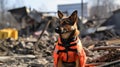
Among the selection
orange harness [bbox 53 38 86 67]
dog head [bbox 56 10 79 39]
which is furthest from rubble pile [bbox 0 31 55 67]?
dog head [bbox 56 10 79 39]

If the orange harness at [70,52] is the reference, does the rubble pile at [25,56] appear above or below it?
below

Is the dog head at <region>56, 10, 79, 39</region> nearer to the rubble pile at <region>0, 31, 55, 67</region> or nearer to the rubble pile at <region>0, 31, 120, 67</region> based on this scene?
the rubble pile at <region>0, 31, 120, 67</region>

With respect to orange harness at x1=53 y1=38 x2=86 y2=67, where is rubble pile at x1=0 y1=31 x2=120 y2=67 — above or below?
below

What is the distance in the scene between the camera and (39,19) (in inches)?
1422

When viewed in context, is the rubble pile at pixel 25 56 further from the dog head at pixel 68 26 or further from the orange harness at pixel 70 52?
the dog head at pixel 68 26

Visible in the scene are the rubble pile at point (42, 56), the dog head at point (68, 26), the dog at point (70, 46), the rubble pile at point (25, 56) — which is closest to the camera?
the dog head at point (68, 26)

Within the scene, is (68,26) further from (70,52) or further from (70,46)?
(70,52)

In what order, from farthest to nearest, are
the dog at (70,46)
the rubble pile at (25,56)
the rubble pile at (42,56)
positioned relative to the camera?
the rubble pile at (25,56), the rubble pile at (42,56), the dog at (70,46)

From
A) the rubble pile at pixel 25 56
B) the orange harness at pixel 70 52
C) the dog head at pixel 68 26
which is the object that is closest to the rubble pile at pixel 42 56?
the rubble pile at pixel 25 56

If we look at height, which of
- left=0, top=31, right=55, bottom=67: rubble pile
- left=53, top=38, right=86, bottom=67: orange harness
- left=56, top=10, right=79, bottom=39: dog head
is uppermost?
left=56, top=10, right=79, bottom=39: dog head

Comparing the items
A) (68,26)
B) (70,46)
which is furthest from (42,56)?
(68,26)

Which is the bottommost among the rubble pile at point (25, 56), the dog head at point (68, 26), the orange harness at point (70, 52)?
the rubble pile at point (25, 56)

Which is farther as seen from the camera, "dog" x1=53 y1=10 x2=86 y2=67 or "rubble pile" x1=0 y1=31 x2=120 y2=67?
"rubble pile" x1=0 y1=31 x2=120 y2=67

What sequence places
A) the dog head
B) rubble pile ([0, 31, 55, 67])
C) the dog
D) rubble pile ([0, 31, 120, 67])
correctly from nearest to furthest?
the dog head
the dog
rubble pile ([0, 31, 120, 67])
rubble pile ([0, 31, 55, 67])
